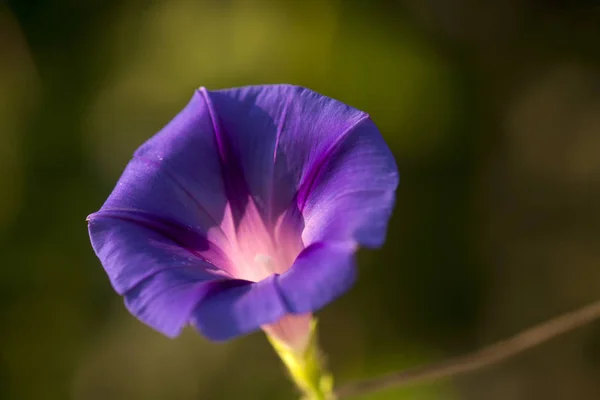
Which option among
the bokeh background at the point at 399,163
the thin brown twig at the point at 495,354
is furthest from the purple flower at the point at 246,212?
the bokeh background at the point at 399,163

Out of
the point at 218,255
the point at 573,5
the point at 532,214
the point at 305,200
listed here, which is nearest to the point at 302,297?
the point at 305,200

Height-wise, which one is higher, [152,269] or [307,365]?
[152,269]

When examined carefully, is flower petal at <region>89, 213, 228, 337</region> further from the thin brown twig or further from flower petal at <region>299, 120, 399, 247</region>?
the thin brown twig

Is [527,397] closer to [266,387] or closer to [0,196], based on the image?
[266,387]

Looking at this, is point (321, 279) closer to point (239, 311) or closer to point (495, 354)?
point (239, 311)

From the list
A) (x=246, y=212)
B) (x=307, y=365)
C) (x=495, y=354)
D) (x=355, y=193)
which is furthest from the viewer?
(x=495, y=354)

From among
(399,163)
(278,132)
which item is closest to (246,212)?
(278,132)
